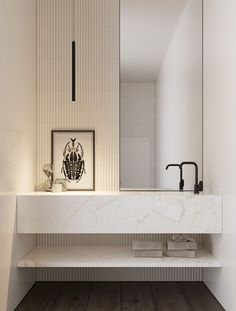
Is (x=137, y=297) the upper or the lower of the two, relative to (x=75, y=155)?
lower

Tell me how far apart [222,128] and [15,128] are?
135 cm

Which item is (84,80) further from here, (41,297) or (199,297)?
(199,297)

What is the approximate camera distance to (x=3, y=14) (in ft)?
8.68

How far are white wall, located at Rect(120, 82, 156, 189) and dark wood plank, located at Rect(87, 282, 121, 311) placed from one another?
783mm

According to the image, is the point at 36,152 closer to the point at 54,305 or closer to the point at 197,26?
the point at 54,305

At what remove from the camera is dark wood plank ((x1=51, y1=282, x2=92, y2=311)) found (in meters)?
2.96

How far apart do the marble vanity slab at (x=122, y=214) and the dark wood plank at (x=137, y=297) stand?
50 cm

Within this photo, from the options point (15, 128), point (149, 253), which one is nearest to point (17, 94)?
point (15, 128)

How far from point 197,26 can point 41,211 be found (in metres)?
1.87

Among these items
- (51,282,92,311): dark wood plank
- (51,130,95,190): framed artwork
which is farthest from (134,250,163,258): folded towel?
(51,130,95,190): framed artwork

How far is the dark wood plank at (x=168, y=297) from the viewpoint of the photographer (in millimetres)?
2965

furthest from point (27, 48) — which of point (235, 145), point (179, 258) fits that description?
point (179, 258)

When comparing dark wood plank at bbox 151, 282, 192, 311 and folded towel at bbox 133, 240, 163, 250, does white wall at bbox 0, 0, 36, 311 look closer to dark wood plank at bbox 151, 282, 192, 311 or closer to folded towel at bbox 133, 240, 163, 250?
folded towel at bbox 133, 240, 163, 250

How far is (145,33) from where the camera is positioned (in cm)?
358
